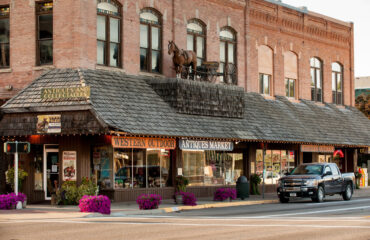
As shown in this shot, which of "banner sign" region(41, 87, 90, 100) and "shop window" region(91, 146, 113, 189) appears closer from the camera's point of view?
"banner sign" region(41, 87, 90, 100)

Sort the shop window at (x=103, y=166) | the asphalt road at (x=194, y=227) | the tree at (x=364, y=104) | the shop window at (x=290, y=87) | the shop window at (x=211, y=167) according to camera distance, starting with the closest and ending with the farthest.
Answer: the asphalt road at (x=194, y=227) < the shop window at (x=103, y=166) < the shop window at (x=211, y=167) < the shop window at (x=290, y=87) < the tree at (x=364, y=104)

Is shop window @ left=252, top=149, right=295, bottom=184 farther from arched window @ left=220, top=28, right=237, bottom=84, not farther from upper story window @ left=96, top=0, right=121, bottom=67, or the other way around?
upper story window @ left=96, top=0, right=121, bottom=67

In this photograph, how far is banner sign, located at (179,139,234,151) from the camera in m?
31.4

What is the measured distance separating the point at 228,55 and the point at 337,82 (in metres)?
13.3

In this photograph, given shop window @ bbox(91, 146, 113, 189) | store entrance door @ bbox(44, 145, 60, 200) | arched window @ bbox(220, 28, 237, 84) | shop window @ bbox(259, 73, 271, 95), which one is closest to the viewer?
shop window @ bbox(91, 146, 113, 189)

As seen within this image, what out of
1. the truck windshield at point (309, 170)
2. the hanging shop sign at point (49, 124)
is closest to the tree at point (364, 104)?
the truck windshield at point (309, 170)

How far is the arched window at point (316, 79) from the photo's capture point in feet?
150

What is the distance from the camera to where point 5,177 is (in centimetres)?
3044

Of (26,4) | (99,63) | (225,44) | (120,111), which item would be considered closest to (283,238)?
(120,111)

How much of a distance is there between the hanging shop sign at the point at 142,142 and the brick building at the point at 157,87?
0.16m

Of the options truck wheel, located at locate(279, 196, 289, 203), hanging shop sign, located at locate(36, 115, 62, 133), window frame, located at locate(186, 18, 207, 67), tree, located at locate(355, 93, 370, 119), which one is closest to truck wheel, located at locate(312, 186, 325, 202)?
truck wheel, located at locate(279, 196, 289, 203)

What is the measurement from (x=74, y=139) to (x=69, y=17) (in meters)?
5.22

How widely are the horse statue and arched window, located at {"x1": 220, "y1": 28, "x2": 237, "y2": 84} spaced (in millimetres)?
3476

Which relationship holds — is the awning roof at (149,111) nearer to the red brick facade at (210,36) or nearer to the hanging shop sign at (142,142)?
the hanging shop sign at (142,142)
